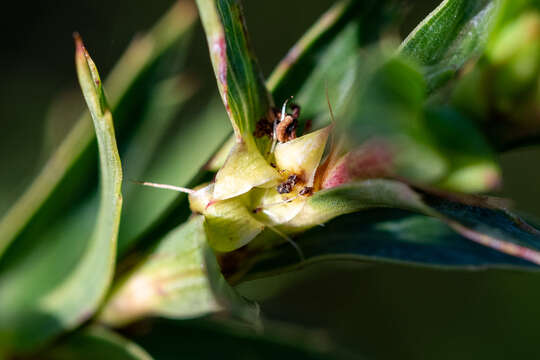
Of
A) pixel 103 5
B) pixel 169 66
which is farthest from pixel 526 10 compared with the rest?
pixel 103 5

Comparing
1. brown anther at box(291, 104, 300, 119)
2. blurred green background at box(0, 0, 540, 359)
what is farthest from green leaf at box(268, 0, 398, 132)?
blurred green background at box(0, 0, 540, 359)

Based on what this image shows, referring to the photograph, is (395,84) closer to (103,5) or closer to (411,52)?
(411,52)

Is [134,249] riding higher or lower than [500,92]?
lower

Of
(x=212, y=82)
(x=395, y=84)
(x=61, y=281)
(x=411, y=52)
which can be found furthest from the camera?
(x=212, y=82)

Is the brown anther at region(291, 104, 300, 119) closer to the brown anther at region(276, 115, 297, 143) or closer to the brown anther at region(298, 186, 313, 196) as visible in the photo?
the brown anther at region(276, 115, 297, 143)

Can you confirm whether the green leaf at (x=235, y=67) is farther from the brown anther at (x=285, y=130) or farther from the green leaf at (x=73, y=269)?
the green leaf at (x=73, y=269)
